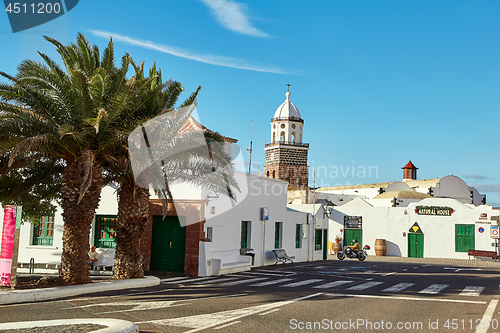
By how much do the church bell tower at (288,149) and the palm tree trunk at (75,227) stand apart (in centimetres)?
6232

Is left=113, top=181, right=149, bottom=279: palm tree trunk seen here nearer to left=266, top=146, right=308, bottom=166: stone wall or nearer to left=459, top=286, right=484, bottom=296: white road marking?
left=459, top=286, right=484, bottom=296: white road marking

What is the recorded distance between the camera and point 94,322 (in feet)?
27.2

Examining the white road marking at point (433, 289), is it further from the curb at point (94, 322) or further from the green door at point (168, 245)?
the curb at point (94, 322)

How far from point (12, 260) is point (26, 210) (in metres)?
4.34

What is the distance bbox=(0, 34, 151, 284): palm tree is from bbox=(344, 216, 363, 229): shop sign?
28.8 meters

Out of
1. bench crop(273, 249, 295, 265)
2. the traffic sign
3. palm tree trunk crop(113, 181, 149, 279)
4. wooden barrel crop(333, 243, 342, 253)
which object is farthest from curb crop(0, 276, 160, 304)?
the traffic sign

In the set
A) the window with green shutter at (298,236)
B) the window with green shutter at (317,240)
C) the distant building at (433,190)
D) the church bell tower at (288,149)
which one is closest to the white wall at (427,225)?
the window with green shutter at (317,240)

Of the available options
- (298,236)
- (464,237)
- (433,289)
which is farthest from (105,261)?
(464,237)

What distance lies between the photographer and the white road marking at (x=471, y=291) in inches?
535

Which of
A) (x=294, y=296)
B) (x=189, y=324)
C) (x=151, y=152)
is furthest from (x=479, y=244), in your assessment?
(x=189, y=324)

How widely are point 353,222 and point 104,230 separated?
81.6ft

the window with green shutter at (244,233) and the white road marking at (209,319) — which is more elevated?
the window with green shutter at (244,233)

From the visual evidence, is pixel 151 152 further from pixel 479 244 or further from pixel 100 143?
pixel 479 244

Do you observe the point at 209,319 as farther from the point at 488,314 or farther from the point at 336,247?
the point at 336,247
